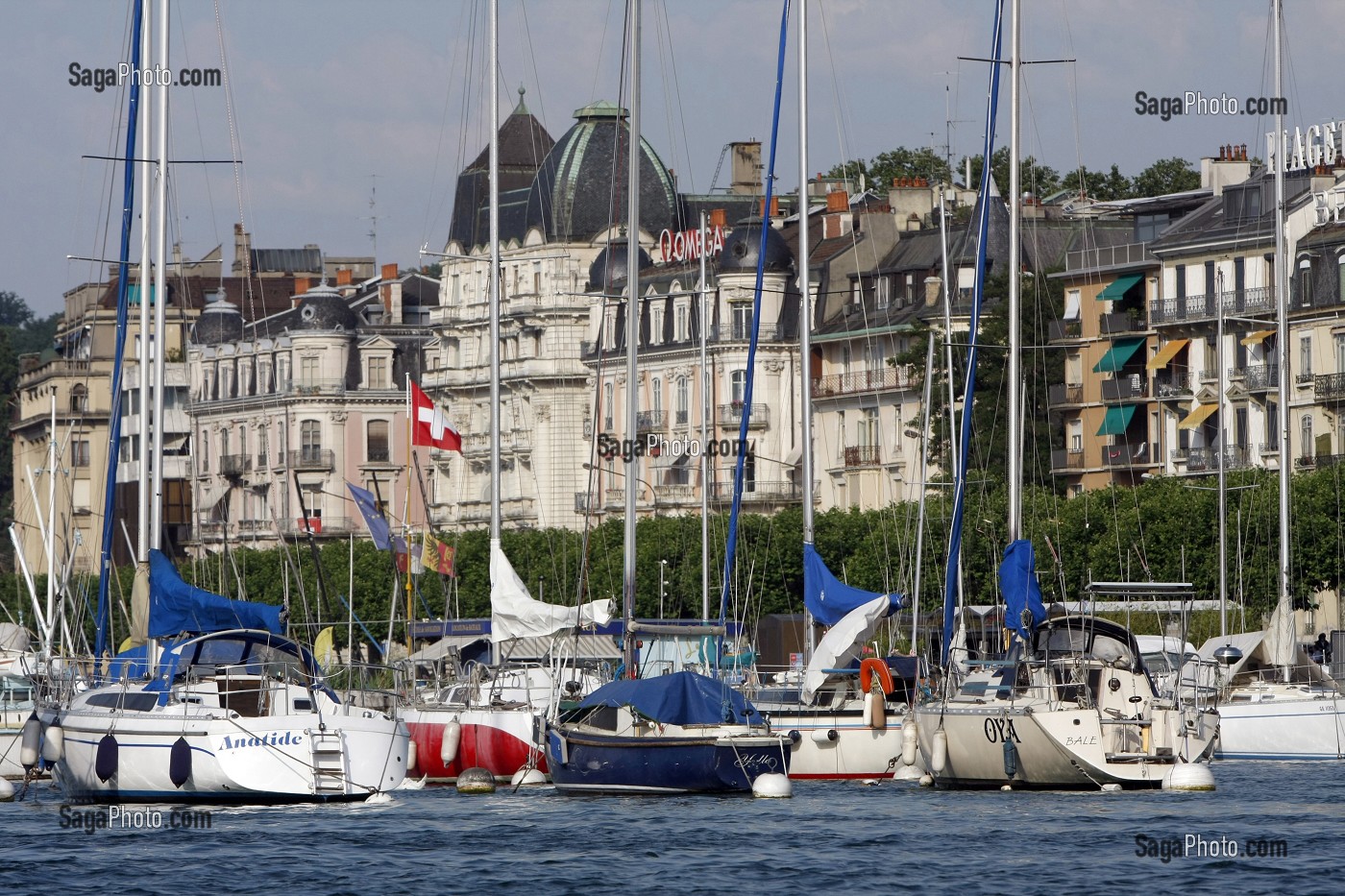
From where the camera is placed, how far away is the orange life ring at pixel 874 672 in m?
51.7

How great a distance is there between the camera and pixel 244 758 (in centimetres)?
4553

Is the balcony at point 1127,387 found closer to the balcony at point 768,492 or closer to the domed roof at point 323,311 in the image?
the balcony at point 768,492

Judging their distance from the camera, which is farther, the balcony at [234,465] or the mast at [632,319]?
the balcony at [234,465]

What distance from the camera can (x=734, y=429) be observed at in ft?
412

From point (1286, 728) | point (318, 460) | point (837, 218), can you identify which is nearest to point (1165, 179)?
point (837, 218)

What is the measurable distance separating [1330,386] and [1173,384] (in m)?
9.70

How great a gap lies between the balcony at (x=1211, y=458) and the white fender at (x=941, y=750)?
53890 mm

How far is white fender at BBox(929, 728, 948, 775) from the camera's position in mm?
48594

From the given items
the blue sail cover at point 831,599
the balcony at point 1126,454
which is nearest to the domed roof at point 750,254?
the balcony at point 1126,454

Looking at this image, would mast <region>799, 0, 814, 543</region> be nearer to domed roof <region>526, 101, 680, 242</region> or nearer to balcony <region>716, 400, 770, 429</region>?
Answer: balcony <region>716, 400, 770, 429</region>

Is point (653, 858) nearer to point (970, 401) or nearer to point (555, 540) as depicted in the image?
point (970, 401)

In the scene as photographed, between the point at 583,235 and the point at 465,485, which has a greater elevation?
the point at 583,235

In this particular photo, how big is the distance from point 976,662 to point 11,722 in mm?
33411

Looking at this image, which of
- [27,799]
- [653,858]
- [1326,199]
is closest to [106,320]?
[1326,199]
